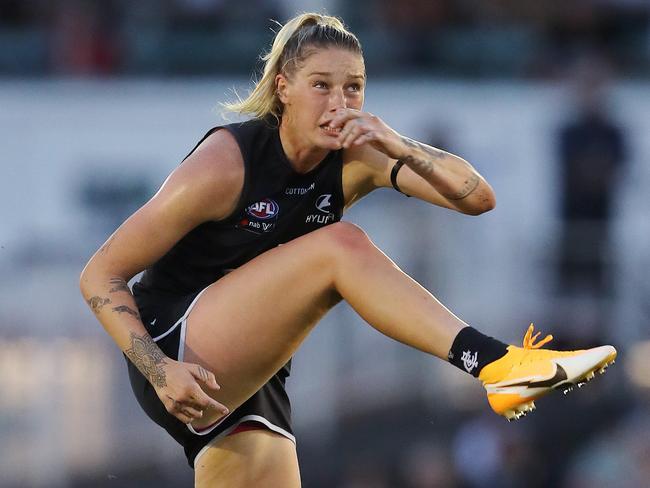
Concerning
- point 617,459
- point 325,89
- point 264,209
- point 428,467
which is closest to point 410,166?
point 325,89

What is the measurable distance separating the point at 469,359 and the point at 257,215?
830 millimetres

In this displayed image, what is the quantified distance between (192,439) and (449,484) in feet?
10.8

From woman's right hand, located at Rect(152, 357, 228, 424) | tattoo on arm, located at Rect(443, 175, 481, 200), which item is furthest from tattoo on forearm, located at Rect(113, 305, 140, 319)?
tattoo on arm, located at Rect(443, 175, 481, 200)

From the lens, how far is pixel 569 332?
7621 millimetres

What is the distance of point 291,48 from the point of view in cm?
420

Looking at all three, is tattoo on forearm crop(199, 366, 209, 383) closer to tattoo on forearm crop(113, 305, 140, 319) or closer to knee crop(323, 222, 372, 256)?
tattoo on forearm crop(113, 305, 140, 319)

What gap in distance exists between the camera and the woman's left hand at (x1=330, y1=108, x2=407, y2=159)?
12.7 ft

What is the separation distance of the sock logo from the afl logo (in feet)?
2.59

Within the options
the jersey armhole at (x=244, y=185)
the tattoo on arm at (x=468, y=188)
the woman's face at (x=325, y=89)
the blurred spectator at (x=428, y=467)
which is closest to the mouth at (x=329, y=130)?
the woman's face at (x=325, y=89)

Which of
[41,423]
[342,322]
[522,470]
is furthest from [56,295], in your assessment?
[522,470]

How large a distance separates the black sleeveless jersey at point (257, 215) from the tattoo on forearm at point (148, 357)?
0.41 metres

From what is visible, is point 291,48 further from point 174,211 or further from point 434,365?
point 434,365

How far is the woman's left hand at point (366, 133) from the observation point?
12.7 ft

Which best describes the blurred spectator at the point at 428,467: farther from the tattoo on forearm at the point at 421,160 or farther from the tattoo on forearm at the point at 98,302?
the tattoo on forearm at the point at 98,302
